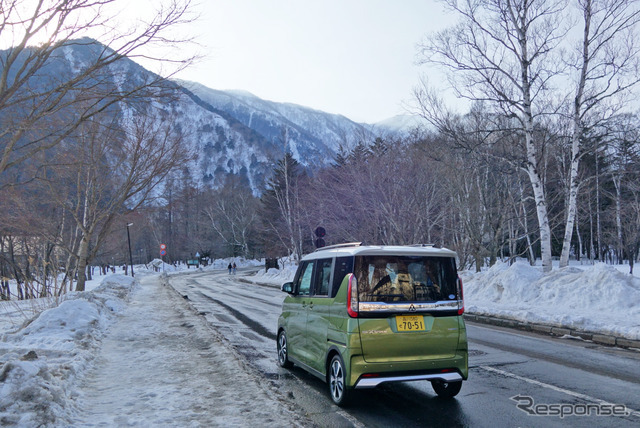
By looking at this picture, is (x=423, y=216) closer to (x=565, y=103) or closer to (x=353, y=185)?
(x=353, y=185)

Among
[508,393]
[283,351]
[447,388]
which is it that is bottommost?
[508,393]

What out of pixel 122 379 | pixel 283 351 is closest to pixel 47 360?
pixel 122 379

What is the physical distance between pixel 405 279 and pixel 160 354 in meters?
5.65

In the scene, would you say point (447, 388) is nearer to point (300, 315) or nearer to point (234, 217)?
point (300, 315)

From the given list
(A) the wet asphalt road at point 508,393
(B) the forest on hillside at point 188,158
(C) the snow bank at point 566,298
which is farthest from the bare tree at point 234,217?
(A) the wet asphalt road at point 508,393

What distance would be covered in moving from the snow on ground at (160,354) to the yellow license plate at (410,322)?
1638 mm

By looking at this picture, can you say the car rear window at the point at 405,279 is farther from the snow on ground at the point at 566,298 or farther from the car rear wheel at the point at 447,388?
the snow on ground at the point at 566,298

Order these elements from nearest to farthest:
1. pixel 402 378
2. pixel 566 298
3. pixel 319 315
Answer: pixel 402 378, pixel 319 315, pixel 566 298

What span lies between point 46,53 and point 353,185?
856 inches

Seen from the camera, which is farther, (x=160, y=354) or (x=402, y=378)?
(x=160, y=354)

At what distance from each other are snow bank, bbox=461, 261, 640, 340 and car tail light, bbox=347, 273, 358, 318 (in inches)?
286

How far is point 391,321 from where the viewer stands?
18.0 feet

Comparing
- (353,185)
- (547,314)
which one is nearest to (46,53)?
(547,314)

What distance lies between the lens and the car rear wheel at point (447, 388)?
19.7 ft
